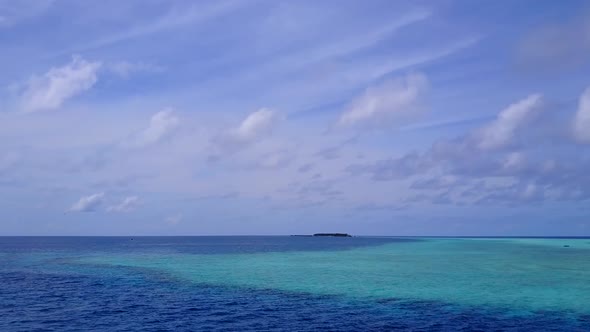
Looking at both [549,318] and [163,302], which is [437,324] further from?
[163,302]

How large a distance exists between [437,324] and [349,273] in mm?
28677

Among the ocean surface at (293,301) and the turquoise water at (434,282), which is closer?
the ocean surface at (293,301)

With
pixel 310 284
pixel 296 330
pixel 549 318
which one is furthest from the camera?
pixel 310 284

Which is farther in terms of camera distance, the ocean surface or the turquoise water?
the turquoise water

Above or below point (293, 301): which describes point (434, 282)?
above

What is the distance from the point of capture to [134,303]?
37094 mm

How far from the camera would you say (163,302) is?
3769 cm

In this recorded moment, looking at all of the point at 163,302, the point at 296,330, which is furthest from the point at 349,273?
the point at 296,330

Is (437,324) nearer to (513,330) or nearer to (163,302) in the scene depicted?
(513,330)

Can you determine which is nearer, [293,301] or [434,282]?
[293,301]

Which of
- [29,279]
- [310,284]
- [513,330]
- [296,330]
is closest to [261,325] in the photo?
[296,330]

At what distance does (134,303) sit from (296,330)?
48.2 ft

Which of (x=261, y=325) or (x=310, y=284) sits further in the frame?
(x=310, y=284)

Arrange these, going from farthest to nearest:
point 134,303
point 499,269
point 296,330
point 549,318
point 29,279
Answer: point 499,269
point 29,279
point 134,303
point 549,318
point 296,330
